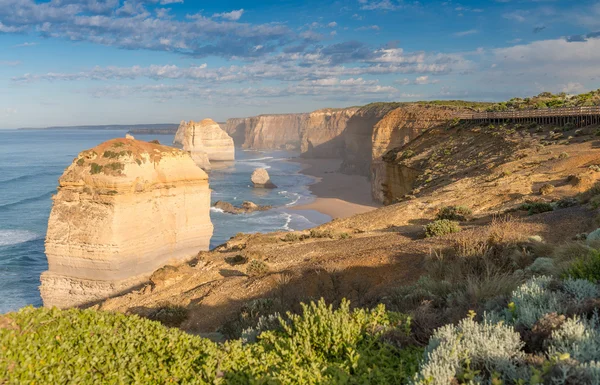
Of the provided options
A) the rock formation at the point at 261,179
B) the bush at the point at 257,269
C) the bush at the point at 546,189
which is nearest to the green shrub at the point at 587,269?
the bush at the point at 257,269

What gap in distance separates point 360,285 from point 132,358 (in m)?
6.53

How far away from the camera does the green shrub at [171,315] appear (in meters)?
11.8

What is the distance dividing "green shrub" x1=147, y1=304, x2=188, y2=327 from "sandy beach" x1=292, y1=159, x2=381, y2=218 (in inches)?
1395

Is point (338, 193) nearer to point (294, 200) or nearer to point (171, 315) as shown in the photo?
point (294, 200)

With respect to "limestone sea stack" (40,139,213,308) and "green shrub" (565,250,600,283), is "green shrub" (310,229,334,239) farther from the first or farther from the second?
"green shrub" (565,250,600,283)

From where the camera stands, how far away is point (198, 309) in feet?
40.4

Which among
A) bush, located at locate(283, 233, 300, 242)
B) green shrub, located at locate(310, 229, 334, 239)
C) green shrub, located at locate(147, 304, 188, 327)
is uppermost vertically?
green shrub, located at locate(310, 229, 334, 239)

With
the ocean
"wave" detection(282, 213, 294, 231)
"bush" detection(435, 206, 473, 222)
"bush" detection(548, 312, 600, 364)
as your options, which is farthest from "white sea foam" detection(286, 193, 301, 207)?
"bush" detection(548, 312, 600, 364)

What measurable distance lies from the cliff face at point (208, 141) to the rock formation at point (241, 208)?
165ft

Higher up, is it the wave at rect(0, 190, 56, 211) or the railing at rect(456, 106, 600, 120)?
the railing at rect(456, 106, 600, 120)

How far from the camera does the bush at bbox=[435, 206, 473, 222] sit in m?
18.6

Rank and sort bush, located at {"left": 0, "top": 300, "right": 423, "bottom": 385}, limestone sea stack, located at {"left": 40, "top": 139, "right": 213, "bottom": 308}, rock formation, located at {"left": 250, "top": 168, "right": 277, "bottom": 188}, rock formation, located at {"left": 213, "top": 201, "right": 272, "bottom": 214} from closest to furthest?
bush, located at {"left": 0, "top": 300, "right": 423, "bottom": 385}, limestone sea stack, located at {"left": 40, "top": 139, "right": 213, "bottom": 308}, rock formation, located at {"left": 213, "top": 201, "right": 272, "bottom": 214}, rock formation, located at {"left": 250, "top": 168, "right": 277, "bottom": 188}

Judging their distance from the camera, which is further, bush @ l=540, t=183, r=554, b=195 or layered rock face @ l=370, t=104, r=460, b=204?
layered rock face @ l=370, t=104, r=460, b=204

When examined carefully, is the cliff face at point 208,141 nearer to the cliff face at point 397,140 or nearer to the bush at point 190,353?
the cliff face at point 397,140
